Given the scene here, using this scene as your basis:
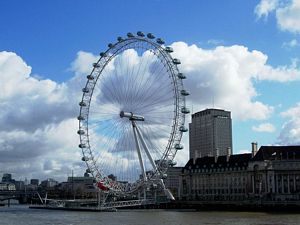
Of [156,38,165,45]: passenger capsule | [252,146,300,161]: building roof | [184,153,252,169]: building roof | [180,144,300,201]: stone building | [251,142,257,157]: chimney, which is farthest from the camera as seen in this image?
[184,153,252,169]: building roof

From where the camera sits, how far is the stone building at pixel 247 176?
8812 centimetres

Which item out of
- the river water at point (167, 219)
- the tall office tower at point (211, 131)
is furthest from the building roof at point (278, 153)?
the tall office tower at point (211, 131)

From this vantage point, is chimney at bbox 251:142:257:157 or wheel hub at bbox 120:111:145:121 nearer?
wheel hub at bbox 120:111:145:121

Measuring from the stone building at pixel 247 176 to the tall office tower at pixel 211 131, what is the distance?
34.7 meters

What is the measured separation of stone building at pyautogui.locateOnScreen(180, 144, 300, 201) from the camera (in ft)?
289

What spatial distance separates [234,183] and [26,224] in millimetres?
57544

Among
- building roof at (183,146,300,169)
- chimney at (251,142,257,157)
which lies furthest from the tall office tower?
chimney at (251,142,257,157)

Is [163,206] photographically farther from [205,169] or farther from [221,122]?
[221,122]

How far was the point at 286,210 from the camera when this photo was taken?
64.8 meters

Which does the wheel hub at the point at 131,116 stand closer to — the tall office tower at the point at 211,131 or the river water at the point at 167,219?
the river water at the point at 167,219

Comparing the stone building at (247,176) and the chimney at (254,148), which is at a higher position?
the chimney at (254,148)

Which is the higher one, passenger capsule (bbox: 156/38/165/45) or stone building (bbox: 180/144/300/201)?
passenger capsule (bbox: 156/38/165/45)

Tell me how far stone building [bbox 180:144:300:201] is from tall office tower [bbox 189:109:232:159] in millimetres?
34706

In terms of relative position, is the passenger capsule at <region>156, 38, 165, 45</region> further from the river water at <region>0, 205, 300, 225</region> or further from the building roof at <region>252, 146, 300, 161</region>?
the building roof at <region>252, 146, 300, 161</region>
